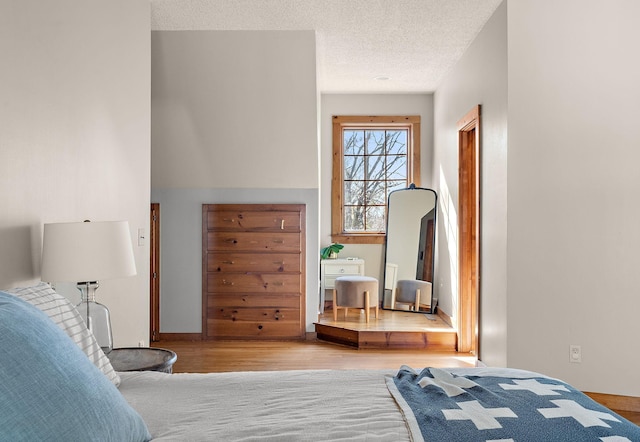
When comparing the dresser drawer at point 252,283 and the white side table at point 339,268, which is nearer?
the dresser drawer at point 252,283

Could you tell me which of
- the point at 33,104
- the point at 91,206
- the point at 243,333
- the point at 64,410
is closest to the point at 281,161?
the point at 243,333

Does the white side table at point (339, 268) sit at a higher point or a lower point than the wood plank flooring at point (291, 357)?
higher

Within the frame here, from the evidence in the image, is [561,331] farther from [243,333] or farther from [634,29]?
[243,333]

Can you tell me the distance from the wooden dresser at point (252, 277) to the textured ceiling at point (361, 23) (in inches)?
71.0

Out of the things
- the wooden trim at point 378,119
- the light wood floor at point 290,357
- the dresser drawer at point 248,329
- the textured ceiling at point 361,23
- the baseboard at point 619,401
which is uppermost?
the textured ceiling at point 361,23

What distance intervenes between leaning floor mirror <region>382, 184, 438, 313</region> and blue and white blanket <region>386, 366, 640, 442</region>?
4730 millimetres

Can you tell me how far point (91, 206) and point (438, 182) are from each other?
466cm

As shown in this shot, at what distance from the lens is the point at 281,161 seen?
5.38 m

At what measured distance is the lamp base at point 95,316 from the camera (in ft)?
7.52

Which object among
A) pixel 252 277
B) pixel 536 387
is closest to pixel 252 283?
pixel 252 277

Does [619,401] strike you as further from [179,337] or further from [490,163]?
[179,337]

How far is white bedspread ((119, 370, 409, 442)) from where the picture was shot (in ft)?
Result: 4.54

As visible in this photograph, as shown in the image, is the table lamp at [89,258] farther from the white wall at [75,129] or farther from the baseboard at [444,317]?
A: the baseboard at [444,317]

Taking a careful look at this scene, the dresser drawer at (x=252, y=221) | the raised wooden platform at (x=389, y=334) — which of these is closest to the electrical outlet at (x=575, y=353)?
the raised wooden platform at (x=389, y=334)
